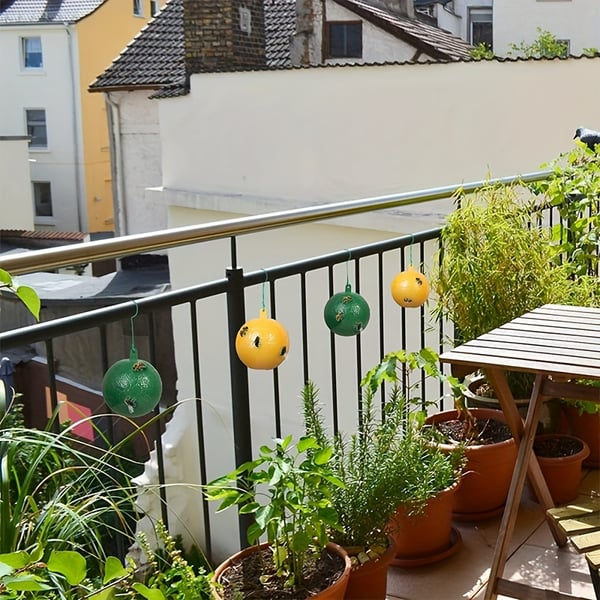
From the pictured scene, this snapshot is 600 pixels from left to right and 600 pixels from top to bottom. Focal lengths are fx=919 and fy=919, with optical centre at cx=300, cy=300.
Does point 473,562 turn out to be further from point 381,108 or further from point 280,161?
point 280,161

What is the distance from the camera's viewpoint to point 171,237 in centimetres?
213

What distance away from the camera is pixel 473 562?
8.52 feet

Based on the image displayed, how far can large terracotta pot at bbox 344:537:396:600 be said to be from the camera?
214 centimetres

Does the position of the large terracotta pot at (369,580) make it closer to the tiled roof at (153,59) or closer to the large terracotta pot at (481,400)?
the large terracotta pot at (481,400)

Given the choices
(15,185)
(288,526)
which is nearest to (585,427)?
(288,526)

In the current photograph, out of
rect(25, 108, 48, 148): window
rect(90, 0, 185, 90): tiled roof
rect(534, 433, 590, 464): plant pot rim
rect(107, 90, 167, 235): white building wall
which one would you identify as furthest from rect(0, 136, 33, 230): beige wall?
rect(534, 433, 590, 464): plant pot rim

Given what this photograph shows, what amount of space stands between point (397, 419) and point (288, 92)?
738 centimetres

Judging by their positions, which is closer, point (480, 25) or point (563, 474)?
point (563, 474)

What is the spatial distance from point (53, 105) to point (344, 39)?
13.2 m

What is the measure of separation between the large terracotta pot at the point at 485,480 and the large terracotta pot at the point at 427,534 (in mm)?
183

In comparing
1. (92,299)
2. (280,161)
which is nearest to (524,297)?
(280,161)

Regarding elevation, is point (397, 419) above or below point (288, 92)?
below

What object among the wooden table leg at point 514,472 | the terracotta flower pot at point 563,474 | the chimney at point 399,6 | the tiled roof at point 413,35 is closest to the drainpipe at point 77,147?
the chimney at point 399,6

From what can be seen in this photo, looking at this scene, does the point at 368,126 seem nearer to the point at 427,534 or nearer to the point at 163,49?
the point at 427,534
